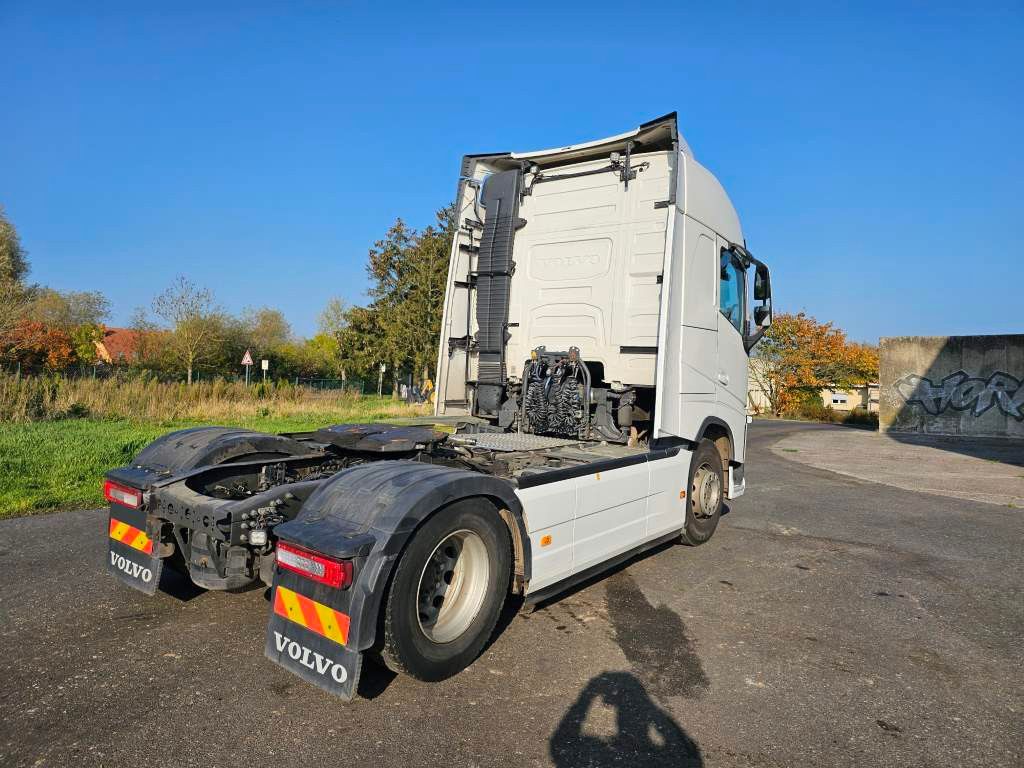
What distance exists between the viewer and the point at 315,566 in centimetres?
288

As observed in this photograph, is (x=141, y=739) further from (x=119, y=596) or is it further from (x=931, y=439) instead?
(x=931, y=439)

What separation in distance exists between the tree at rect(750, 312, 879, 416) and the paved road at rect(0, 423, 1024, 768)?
3159 cm

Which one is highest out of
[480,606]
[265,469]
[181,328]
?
[181,328]

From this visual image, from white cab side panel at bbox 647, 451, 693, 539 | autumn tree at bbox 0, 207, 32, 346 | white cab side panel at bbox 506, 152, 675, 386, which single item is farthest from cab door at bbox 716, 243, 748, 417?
autumn tree at bbox 0, 207, 32, 346

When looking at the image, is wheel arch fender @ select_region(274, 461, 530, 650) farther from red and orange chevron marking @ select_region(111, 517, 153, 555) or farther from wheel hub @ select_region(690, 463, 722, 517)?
wheel hub @ select_region(690, 463, 722, 517)

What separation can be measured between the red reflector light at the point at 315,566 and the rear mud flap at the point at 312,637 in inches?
2.2

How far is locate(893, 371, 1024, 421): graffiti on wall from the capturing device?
71.8ft

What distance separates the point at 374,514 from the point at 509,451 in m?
2.01

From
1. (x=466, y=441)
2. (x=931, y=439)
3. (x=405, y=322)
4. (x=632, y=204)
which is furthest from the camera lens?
(x=405, y=322)

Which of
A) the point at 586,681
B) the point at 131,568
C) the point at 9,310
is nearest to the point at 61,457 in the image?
the point at 131,568

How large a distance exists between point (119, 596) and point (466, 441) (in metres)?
2.66

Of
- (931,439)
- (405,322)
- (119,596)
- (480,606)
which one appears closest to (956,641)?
(480,606)

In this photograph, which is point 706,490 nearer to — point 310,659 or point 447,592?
point 447,592

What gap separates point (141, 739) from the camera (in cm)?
271
